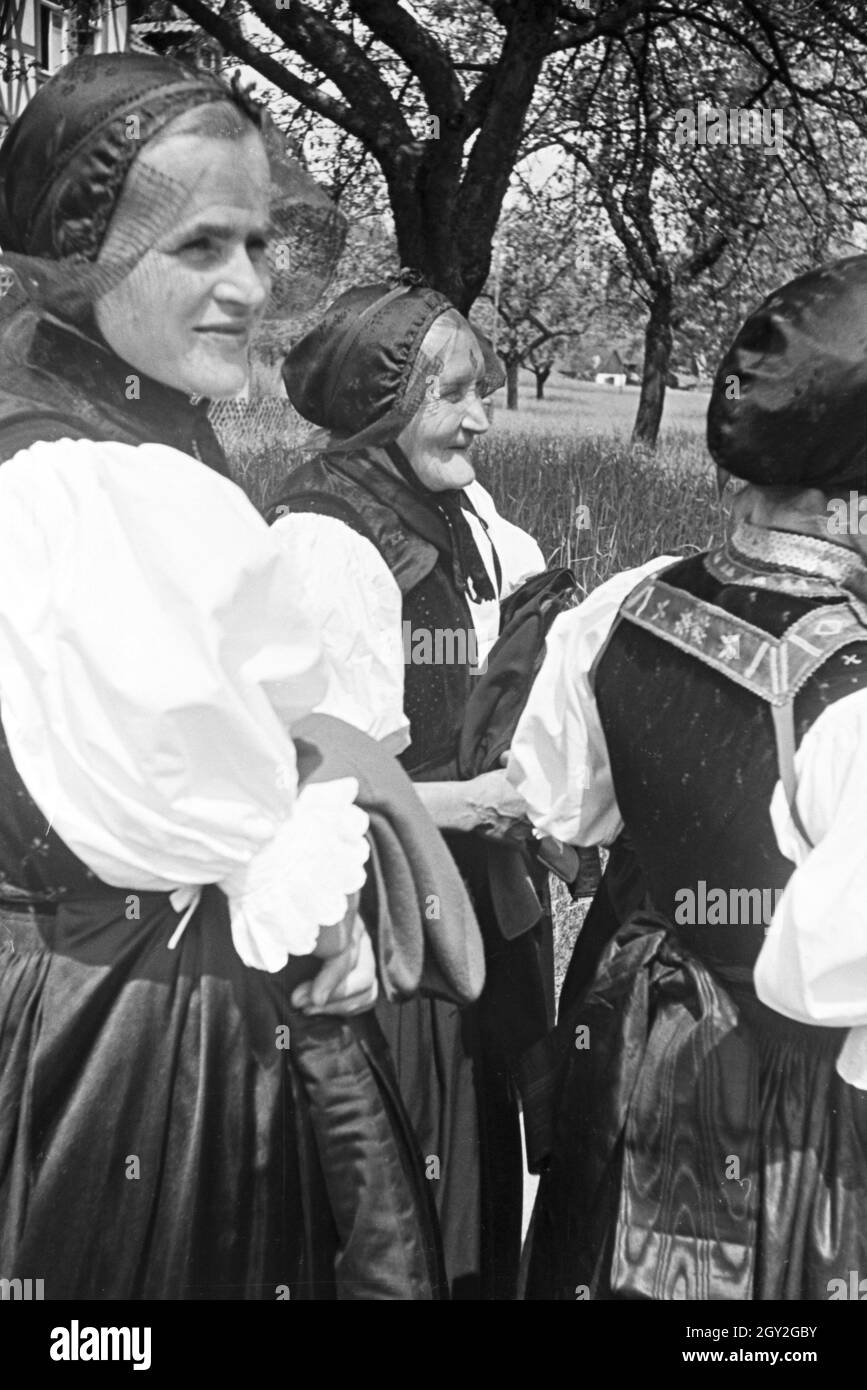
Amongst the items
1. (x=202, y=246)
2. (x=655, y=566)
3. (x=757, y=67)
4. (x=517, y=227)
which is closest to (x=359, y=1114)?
(x=655, y=566)

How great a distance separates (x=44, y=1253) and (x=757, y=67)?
7.26 ft

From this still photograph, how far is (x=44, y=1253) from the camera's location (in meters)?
2.11

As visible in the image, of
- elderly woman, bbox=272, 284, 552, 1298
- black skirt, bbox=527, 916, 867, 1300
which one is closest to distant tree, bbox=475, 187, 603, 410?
elderly woman, bbox=272, 284, 552, 1298

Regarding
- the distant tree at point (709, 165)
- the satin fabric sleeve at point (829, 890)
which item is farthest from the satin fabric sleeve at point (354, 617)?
the satin fabric sleeve at point (829, 890)

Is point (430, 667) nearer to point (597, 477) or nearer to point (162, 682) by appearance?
point (597, 477)

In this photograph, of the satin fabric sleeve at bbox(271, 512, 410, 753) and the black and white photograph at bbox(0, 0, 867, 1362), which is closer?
the black and white photograph at bbox(0, 0, 867, 1362)

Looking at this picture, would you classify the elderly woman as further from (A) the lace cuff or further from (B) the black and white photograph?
(A) the lace cuff

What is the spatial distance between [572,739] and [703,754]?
340 mm

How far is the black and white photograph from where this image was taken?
1.91 meters

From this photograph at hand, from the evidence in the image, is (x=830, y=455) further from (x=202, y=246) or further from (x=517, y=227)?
(x=517, y=227)

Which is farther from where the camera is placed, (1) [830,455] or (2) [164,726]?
(1) [830,455]

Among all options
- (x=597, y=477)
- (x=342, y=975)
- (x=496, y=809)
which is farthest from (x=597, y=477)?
(x=342, y=975)

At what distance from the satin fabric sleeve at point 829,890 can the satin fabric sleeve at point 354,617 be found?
77 centimetres

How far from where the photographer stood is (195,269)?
6.96 ft
